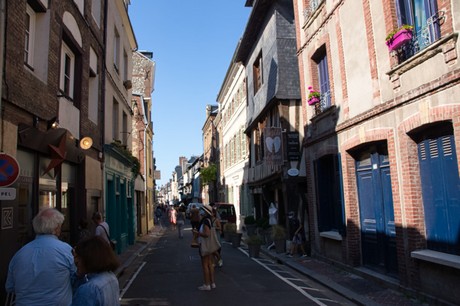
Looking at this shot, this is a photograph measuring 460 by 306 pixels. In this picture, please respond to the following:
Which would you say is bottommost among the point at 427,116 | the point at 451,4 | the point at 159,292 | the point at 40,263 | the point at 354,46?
the point at 159,292

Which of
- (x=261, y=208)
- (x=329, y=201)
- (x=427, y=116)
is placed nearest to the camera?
(x=427, y=116)

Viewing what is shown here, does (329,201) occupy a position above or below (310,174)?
below

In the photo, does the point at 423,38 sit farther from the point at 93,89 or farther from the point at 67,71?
the point at 93,89

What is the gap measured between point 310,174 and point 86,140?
21.9 ft

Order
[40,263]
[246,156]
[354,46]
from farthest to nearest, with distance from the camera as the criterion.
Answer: [246,156] < [354,46] < [40,263]

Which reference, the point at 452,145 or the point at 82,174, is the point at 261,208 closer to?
the point at 82,174

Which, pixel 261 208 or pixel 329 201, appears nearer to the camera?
pixel 329 201

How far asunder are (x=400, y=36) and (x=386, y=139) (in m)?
2.08

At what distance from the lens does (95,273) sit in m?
2.82

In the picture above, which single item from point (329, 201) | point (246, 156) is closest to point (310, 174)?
point (329, 201)

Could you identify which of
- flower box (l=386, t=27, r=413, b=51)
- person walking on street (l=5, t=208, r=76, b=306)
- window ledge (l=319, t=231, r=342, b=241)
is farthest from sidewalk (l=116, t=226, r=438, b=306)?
person walking on street (l=5, t=208, r=76, b=306)

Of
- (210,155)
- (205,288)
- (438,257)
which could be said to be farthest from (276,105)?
(210,155)

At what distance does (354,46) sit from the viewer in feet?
32.3

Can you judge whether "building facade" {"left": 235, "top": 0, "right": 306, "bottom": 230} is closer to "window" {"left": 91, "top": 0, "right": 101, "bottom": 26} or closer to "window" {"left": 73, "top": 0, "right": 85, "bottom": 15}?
"window" {"left": 91, "top": 0, "right": 101, "bottom": 26}
